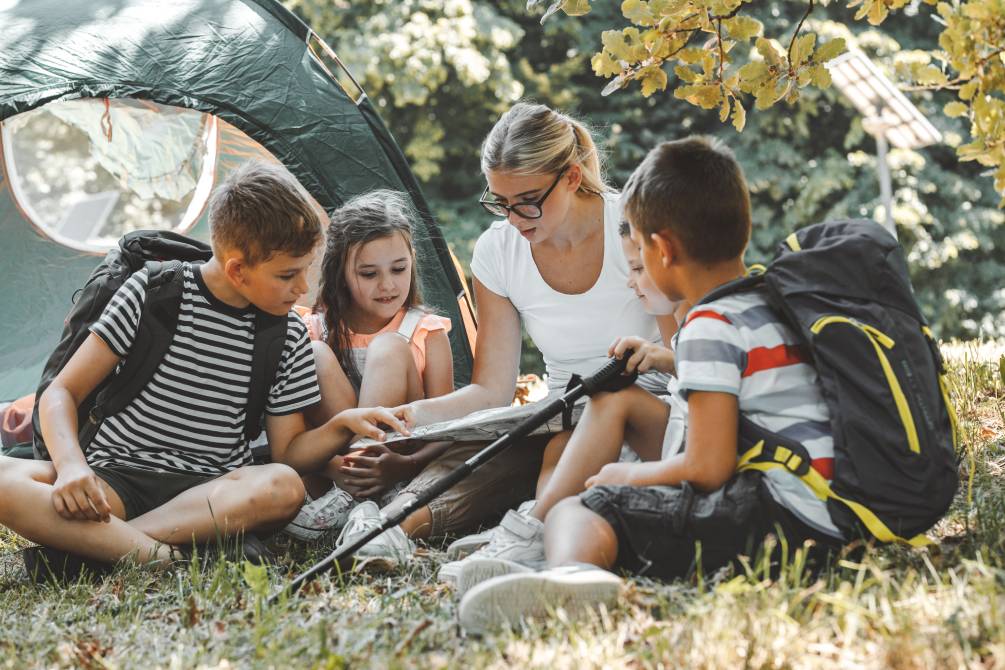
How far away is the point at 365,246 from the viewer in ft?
10.2

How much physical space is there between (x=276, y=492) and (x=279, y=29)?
202cm

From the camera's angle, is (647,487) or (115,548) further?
(115,548)

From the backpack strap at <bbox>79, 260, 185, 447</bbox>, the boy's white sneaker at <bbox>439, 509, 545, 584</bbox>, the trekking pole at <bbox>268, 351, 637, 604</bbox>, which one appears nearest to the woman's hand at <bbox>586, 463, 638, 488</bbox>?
the boy's white sneaker at <bbox>439, 509, 545, 584</bbox>

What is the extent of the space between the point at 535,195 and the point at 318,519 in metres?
0.99

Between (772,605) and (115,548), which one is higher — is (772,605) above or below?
above

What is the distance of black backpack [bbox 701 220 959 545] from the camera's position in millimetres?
1773

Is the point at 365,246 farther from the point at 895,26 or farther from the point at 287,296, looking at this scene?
the point at 895,26

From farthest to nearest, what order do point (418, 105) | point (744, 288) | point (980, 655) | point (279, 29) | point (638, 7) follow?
point (418, 105), point (279, 29), point (638, 7), point (744, 288), point (980, 655)

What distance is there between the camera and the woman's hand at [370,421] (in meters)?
2.55

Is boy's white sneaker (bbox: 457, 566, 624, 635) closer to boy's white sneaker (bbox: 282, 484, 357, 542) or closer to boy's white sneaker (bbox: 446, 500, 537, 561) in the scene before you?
boy's white sneaker (bbox: 446, 500, 537, 561)

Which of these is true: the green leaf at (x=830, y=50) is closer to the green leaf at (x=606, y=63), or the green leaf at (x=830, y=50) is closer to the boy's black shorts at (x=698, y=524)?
the green leaf at (x=606, y=63)

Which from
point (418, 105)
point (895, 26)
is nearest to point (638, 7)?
point (418, 105)

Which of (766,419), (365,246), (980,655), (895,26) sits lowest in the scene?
(980,655)

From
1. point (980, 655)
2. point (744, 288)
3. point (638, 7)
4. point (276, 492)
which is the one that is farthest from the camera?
point (276, 492)
